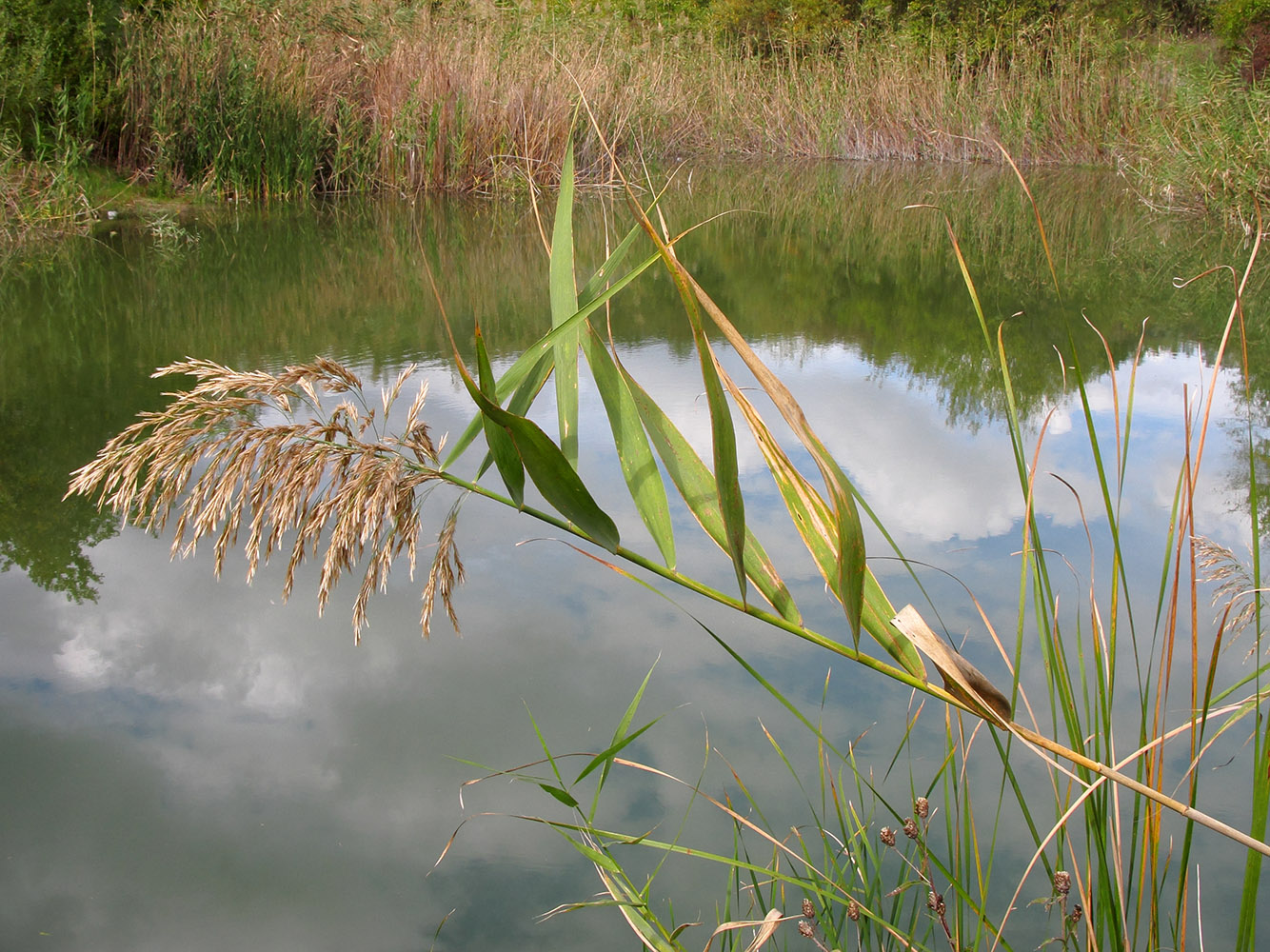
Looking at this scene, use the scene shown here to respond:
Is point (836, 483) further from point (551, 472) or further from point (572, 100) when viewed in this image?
point (572, 100)

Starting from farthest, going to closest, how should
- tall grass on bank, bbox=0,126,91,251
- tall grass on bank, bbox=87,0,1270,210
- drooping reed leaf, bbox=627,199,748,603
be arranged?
tall grass on bank, bbox=87,0,1270,210 → tall grass on bank, bbox=0,126,91,251 → drooping reed leaf, bbox=627,199,748,603

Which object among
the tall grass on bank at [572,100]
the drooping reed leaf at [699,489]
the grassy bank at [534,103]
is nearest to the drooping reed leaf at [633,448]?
the drooping reed leaf at [699,489]

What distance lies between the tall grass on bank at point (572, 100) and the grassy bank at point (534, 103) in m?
0.02

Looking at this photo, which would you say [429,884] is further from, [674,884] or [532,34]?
[532,34]

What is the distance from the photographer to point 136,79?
650cm

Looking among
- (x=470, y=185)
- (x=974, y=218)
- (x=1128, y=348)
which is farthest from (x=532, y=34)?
(x=1128, y=348)

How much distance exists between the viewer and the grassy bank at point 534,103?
247 inches

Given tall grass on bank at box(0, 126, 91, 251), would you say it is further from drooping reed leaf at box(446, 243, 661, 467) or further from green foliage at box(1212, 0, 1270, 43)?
green foliage at box(1212, 0, 1270, 43)

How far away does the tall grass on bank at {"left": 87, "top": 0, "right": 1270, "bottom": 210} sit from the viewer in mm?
6367

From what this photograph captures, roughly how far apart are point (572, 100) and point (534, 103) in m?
0.79

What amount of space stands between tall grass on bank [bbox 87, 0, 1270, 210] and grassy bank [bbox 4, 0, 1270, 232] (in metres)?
0.02

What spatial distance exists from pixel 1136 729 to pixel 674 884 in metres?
0.68

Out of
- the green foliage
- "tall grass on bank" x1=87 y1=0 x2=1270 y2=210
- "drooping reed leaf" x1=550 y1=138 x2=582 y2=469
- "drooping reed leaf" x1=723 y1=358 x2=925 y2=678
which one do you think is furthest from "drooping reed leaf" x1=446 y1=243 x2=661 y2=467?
the green foliage

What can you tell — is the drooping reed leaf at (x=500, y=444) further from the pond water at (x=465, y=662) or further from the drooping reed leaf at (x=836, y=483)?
the pond water at (x=465, y=662)
